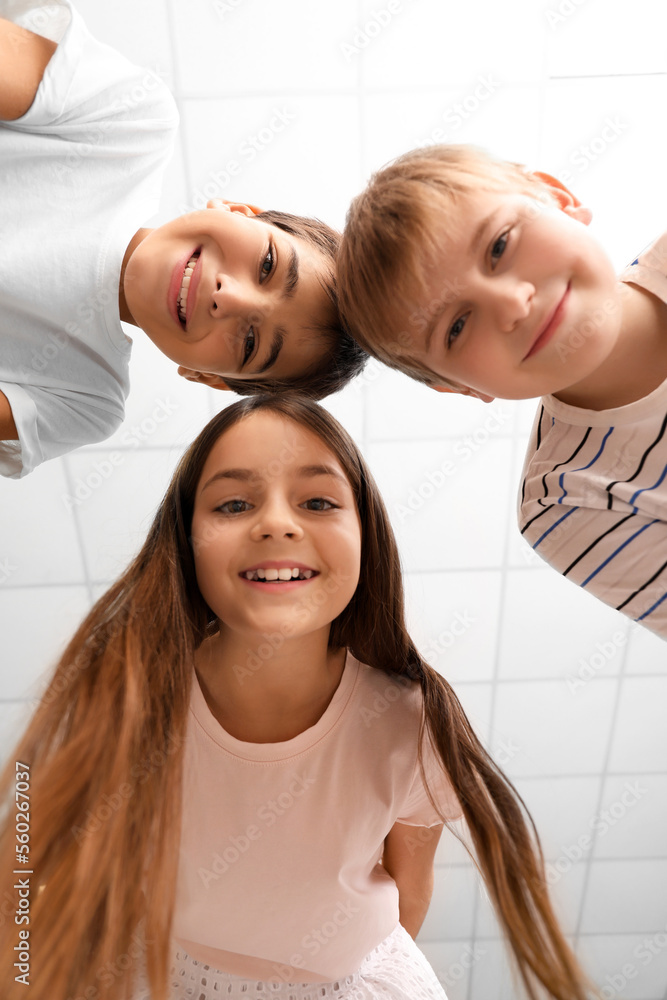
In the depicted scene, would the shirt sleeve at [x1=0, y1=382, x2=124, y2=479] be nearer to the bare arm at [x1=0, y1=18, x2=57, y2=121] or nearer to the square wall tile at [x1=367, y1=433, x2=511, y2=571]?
the bare arm at [x1=0, y1=18, x2=57, y2=121]

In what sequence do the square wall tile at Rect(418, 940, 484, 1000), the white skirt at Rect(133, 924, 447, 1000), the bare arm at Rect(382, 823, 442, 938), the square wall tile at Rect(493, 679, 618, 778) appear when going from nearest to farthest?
1. the white skirt at Rect(133, 924, 447, 1000)
2. the bare arm at Rect(382, 823, 442, 938)
3. the square wall tile at Rect(493, 679, 618, 778)
4. the square wall tile at Rect(418, 940, 484, 1000)

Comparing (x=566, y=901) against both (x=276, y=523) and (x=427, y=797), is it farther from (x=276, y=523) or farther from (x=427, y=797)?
(x=276, y=523)

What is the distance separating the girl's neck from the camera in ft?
3.35

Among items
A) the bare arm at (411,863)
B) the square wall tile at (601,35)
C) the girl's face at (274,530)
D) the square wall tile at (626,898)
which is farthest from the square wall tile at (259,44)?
the square wall tile at (626,898)

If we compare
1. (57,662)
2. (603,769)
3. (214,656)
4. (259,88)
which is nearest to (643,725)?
Result: (603,769)

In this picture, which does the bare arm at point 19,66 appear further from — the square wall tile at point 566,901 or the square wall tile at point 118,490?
the square wall tile at point 566,901

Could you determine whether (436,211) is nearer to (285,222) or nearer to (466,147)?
(466,147)

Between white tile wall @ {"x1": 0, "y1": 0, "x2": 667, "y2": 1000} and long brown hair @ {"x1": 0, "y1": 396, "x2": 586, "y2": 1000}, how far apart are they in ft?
1.79

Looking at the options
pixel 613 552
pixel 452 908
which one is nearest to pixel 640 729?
pixel 452 908

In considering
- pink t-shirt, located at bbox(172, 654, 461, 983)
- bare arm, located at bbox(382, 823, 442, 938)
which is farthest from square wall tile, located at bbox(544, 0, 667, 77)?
bare arm, located at bbox(382, 823, 442, 938)

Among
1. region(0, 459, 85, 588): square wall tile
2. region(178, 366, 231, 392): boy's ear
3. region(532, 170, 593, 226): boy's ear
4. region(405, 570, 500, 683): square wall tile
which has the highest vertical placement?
region(532, 170, 593, 226): boy's ear

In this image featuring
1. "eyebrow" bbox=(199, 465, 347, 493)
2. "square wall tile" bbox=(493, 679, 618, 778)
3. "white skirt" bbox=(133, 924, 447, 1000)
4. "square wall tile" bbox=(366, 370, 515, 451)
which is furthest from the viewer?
"square wall tile" bbox=(493, 679, 618, 778)

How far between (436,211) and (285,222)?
0.95 ft

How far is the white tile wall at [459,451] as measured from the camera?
4.89ft
